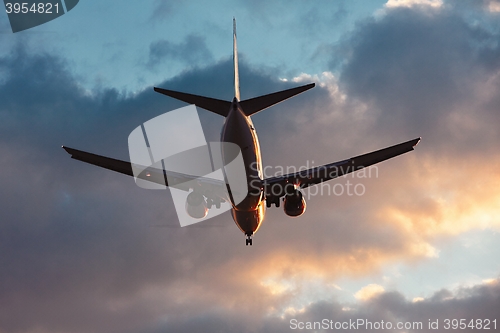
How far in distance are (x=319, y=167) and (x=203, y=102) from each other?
1096 centimetres

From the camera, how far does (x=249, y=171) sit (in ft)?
128

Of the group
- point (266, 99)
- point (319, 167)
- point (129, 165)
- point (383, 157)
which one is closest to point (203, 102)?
point (266, 99)

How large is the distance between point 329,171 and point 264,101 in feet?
27.2

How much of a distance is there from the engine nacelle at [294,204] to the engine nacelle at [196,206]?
273 inches

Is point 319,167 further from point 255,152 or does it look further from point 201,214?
point 201,214

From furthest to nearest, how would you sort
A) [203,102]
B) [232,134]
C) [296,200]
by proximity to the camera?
1. [296,200]
2. [203,102]
3. [232,134]

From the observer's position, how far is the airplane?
3801cm

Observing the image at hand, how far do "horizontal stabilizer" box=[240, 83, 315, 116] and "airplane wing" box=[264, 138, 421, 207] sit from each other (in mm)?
5782

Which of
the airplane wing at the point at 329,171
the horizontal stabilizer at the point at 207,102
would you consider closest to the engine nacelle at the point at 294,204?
the airplane wing at the point at 329,171

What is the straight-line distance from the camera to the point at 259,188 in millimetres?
41281

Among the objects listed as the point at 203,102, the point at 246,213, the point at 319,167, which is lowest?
the point at 246,213

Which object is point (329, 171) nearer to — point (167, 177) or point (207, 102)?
point (207, 102)

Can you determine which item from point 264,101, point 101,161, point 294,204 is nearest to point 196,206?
point 294,204

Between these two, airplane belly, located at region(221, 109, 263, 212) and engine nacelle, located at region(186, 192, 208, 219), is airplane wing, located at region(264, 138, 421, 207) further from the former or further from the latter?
engine nacelle, located at region(186, 192, 208, 219)
